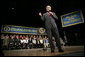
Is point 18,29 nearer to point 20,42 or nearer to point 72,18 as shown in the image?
point 20,42

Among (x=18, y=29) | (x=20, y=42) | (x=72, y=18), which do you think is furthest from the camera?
(x=18, y=29)

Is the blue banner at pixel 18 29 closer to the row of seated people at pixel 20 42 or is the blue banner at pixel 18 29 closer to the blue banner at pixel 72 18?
the row of seated people at pixel 20 42

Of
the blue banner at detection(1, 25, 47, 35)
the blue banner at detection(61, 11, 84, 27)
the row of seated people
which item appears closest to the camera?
the row of seated people

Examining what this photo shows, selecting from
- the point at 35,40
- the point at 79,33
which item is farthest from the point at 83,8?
the point at 35,40

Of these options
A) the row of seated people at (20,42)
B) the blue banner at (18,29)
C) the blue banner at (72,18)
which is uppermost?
the blue banner at (72,18)

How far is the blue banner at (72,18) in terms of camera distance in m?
7.31

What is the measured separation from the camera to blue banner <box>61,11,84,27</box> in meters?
7.31

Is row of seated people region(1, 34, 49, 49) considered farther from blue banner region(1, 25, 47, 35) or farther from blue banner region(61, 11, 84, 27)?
blue banner region(61, 11, 84, 27)

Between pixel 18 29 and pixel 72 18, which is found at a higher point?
pixel 72 18

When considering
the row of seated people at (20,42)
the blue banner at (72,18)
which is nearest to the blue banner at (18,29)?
the row of seated people at (20,42)

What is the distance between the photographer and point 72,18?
26.5 feet

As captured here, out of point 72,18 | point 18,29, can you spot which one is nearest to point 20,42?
point 18,29

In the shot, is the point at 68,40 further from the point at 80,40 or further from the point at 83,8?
the point at 83,8

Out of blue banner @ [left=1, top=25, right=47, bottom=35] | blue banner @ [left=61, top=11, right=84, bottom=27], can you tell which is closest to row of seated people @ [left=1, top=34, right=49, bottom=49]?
blue banner @ [left=1, top=25, right=47, bottom=35]
